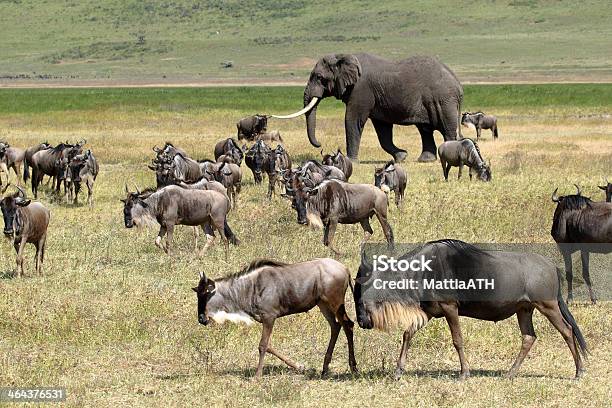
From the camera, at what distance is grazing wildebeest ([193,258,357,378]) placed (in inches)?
402

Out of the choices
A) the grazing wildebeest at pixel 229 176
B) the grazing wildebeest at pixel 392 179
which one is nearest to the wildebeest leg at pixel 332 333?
the grazing wildebeest at pixel 392 179

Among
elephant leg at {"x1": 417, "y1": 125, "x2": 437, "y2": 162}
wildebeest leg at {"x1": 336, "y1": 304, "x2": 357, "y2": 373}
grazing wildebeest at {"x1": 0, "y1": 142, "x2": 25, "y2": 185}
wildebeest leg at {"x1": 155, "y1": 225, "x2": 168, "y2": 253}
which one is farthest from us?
elephant leg at {"x1": 417, "y1": 125, "x2": 437, "y2": 162}

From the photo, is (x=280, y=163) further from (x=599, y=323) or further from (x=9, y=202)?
(x=599, y=323)

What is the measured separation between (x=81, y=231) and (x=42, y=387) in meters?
9.10

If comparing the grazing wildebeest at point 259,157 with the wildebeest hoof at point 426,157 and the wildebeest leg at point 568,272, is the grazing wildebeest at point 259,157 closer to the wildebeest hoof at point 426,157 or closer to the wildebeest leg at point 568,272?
the wildebeest hoof at point 426,157

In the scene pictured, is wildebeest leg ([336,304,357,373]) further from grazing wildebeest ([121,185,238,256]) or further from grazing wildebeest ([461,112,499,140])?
grazing wildebeest ([461,112,499,140])

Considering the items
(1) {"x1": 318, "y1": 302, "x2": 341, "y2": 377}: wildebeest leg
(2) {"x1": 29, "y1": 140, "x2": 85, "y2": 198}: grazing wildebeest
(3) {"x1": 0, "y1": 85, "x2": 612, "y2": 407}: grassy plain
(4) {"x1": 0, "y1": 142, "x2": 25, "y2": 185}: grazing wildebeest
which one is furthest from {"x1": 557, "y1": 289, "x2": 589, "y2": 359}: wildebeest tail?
(4) {"x1": 0, "y1": 142, "x2": 25, "y2": 185}: grazing wildebeest

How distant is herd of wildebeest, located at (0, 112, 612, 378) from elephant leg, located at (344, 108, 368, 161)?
432cm

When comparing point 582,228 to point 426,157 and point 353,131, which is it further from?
point 426,157

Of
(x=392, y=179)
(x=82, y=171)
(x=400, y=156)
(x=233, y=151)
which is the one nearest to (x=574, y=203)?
(x=392, y=179)

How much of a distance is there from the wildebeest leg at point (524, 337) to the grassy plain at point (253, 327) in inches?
5.6

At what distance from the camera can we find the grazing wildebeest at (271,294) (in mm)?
10219

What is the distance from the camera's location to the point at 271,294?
10.2 metres

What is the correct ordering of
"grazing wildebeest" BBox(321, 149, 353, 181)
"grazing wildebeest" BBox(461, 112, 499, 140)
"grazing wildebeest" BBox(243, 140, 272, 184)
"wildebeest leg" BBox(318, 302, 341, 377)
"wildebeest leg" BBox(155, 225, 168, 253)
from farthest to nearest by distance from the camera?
1. "grazing wildebeest" BBox(461, 112, 499, 140)
2. "grazing wildebeest" BBox(243, 140, 272, 184)
3. "grazing wildebeest" BBox(321, 149, 353, 181)
4. "wildebeest leg" BBox(155, 225, 168, 253)
5. "wildebeest leg" BBox(318, 302, 341, 377)
